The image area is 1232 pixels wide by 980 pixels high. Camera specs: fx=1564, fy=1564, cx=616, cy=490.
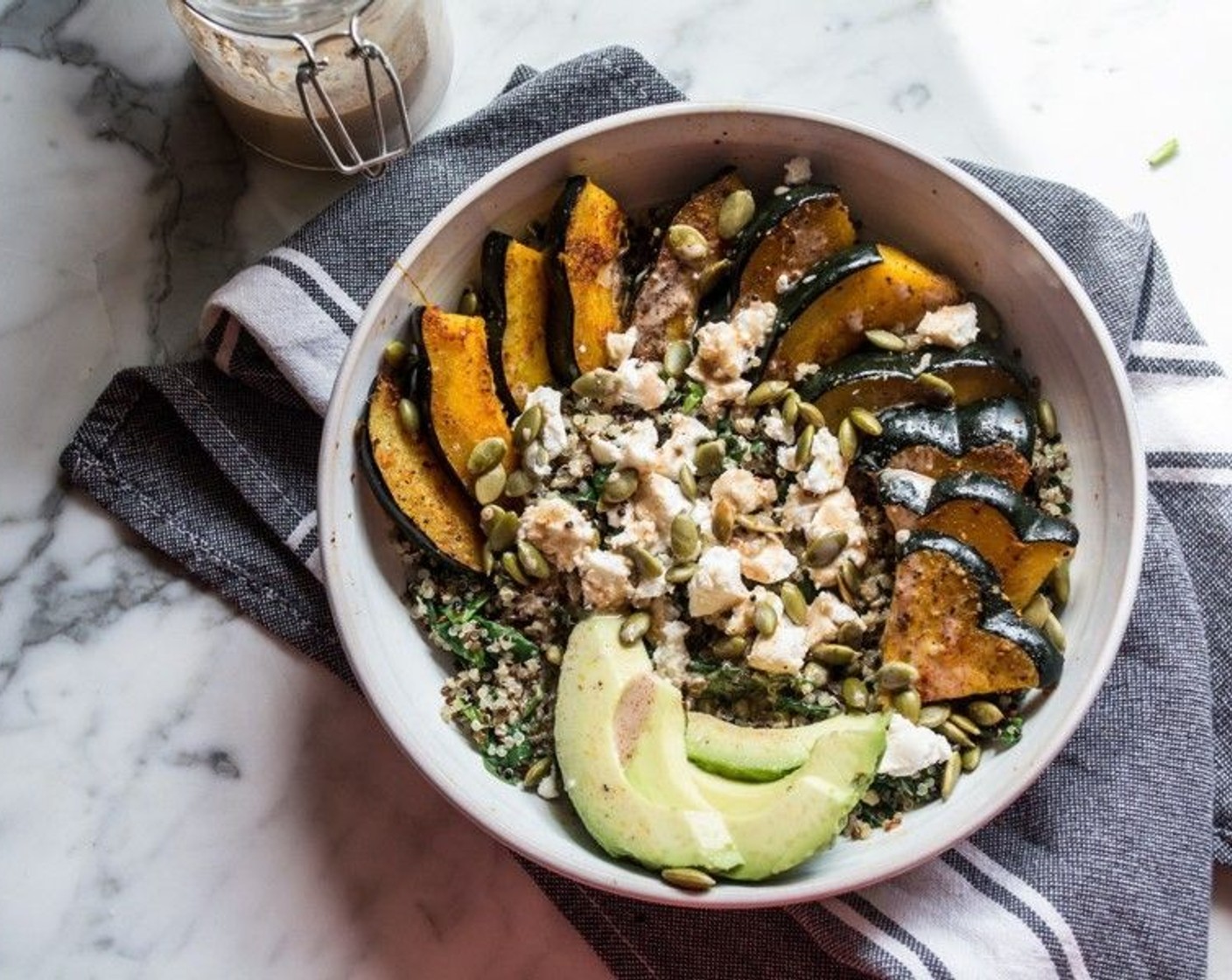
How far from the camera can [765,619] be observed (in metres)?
1.93

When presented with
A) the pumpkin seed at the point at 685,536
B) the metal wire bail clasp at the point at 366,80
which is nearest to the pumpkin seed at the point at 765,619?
the pumpkin seed at the point at 685,536

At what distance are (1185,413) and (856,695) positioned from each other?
0.71 metres

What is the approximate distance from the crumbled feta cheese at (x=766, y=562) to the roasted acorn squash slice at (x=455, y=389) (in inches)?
13.0

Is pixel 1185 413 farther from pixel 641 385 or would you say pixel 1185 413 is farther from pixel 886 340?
pixel 641 385

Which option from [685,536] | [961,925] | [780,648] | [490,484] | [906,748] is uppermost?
[490,484]

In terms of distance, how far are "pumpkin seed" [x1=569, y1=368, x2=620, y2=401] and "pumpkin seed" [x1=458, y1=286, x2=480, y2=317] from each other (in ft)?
0.60

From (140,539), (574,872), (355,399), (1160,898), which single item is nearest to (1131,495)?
(1160,898)

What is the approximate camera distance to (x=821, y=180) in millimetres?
2125

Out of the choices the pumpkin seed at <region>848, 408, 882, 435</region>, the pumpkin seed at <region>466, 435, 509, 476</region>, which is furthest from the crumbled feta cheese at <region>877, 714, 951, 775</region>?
the pumpkin seed at <region>466, 435, 509, 476</region>

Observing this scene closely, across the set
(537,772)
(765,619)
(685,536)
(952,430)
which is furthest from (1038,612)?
(537,772)

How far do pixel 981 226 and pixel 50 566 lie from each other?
57.1 inches

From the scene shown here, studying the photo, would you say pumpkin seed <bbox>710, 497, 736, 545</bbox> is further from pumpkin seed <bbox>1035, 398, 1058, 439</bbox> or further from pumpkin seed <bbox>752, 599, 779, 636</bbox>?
pumpkin seed <bbox>1035, 398, 1058, 439</bbox>

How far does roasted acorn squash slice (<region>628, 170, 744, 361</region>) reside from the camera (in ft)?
6.86

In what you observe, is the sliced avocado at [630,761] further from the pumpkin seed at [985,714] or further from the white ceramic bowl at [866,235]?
the pumpkin seed at [985,714]
